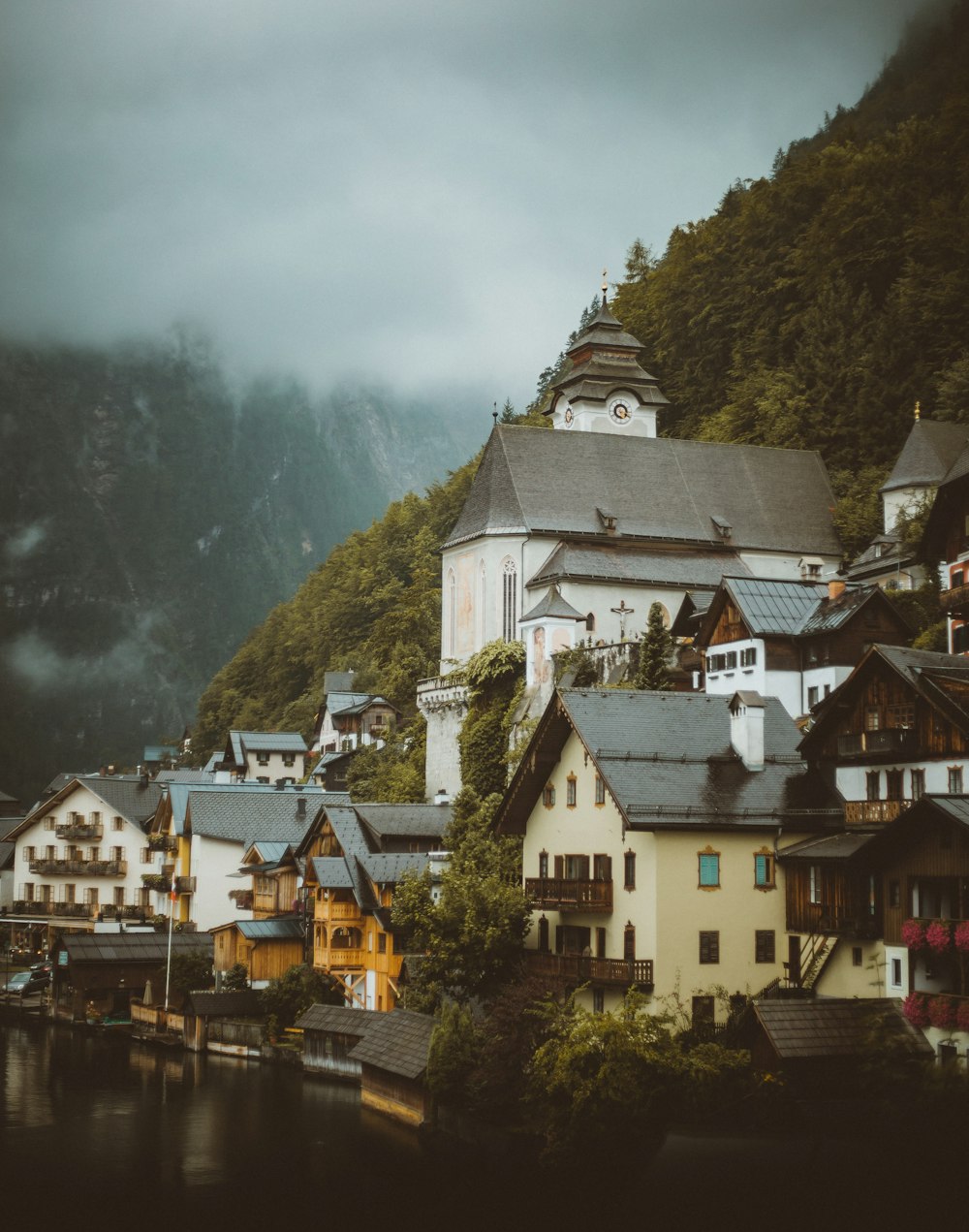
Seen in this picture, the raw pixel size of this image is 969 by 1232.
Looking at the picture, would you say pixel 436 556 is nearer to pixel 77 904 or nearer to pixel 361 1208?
pixel 77 904

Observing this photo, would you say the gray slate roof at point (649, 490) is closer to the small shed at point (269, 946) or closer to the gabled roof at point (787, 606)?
the gabled roof at point (787, 606)

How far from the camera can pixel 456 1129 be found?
41844mm

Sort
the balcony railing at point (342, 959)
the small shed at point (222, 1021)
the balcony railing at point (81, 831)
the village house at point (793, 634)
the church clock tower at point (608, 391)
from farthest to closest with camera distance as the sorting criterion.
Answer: the church clock tower at point (608, 391) → the balcony railing at point (81, 831) → the small shed at point (222, 1021) → the balcony railing at point (342, 959) → the village house at point (793, 634)

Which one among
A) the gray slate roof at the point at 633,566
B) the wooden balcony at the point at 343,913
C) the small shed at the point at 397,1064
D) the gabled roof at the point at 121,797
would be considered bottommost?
the small shed at the point at 397,1064

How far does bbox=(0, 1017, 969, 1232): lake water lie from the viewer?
33719 millimetres

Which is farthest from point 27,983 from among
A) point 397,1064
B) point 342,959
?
point 397,1064

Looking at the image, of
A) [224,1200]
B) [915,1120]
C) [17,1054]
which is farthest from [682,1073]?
[17,1054]

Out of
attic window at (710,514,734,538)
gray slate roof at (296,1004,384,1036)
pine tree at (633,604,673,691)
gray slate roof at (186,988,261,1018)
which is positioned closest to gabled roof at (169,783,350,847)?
gray slate roof at (186,988,261,1018)

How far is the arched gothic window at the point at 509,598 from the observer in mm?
76500

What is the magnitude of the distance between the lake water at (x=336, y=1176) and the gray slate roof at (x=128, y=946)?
604 inches

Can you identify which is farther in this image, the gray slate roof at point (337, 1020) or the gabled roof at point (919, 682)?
the gray slate roof at point (337, 1020)

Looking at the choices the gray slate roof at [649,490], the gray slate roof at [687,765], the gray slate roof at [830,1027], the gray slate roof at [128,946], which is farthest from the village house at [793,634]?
the gray slate roof at [128,946]

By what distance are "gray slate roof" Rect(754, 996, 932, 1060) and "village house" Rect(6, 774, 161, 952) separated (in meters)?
50.0

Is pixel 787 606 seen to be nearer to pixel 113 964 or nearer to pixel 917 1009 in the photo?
pixel 917 1009
